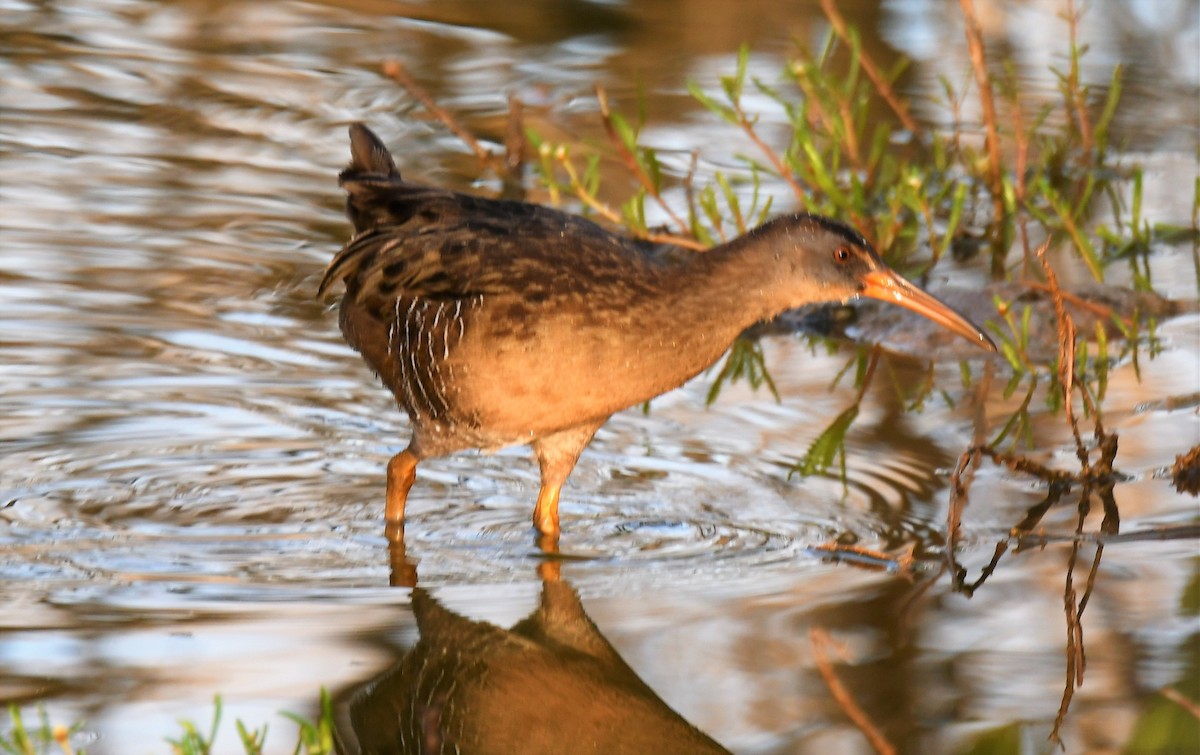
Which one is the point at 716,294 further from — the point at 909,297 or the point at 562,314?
the point at 909,297

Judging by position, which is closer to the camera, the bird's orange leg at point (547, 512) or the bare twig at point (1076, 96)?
the bird's orange leg at point (547, 512)

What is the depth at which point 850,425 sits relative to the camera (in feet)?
17.1

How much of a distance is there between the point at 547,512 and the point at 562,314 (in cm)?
55

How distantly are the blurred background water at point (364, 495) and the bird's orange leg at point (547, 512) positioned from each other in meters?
0.07

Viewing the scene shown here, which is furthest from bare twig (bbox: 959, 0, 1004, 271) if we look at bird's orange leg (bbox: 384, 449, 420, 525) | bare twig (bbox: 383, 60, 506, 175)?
bird's orange leg (bbox: 384, 449, 420, 525)

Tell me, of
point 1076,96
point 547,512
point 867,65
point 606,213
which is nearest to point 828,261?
point 547,512

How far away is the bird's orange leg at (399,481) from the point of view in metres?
4.44

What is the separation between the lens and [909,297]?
13.8 feet

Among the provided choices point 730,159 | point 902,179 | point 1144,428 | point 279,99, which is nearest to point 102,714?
point 1144,428

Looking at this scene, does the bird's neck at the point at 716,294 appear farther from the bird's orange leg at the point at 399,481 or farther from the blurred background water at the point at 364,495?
the bird's orange leg at the point at 399,481

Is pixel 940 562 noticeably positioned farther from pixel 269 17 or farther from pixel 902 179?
pixel 269 17

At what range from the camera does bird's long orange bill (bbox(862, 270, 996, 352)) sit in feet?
13.8

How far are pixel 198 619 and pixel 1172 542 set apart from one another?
2.18 metres

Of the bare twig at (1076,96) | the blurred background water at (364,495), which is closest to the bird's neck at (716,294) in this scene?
the blurred background water at (364,495)
